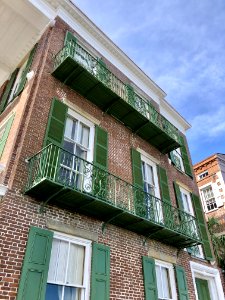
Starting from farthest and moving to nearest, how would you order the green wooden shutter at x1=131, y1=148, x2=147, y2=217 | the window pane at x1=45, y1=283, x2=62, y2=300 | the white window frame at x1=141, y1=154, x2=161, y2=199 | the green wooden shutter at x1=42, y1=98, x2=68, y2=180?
the white window frame at x1=141, y1=154, x2=161, y2=199, the green wooden shutter at x1=131, y1=148, x2=147, y2=217, the green wooden shutter at x1=42, y1=98, x2=68, y2=180, the window pane at x1=45, y1=283, x2=62, y2=300

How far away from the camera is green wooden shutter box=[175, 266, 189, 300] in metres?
8.73

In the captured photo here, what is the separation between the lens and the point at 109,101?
995 centimetres

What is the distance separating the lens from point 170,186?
38.7ft

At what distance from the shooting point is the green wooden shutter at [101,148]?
28.1ft

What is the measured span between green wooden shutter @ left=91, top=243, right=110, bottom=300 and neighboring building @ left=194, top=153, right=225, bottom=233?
13128 millimetres

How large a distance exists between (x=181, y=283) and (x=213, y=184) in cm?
1277

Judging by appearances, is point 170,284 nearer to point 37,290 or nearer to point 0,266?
point 37,290

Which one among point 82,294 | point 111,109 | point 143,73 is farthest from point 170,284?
point 143,73

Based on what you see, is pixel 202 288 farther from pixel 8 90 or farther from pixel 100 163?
pixel 8 90

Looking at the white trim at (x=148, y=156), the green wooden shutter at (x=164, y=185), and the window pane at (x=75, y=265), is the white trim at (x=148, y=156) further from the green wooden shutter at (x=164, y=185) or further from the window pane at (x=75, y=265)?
the window pane at (x=75, y=265)

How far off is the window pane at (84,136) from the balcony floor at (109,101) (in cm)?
125

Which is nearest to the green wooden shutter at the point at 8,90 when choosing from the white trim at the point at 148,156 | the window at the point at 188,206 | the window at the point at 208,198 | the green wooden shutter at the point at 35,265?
the white trim at the point at 148,156

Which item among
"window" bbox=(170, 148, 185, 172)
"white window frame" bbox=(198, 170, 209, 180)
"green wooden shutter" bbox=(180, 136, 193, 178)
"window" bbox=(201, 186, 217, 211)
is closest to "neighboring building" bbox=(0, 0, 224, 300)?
"window" bbox=(170, 148, 185, 172)

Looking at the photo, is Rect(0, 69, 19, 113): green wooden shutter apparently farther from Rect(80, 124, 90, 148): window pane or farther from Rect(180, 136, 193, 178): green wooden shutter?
Rect(180, 136, 193, 178): green wooden shutter
